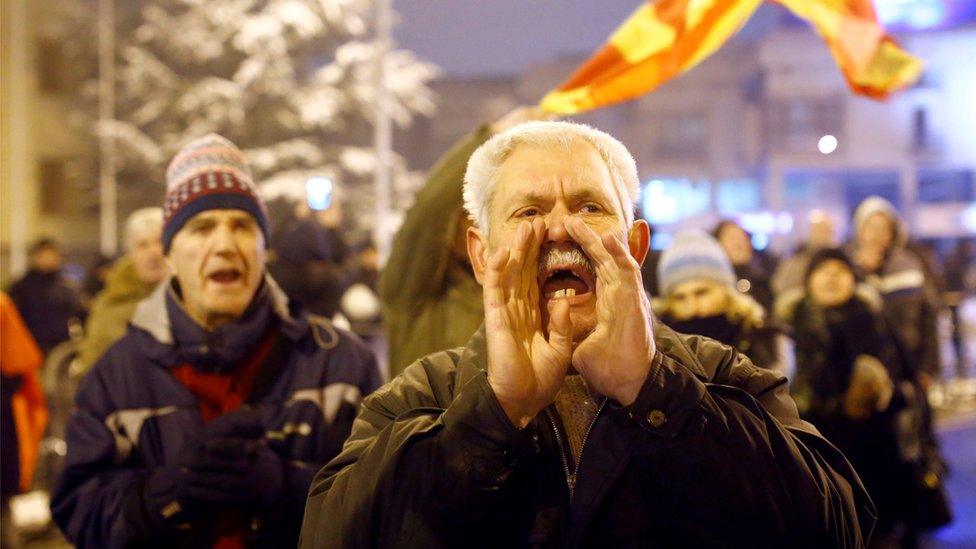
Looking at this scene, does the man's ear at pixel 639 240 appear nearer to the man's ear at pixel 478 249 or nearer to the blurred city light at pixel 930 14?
the man's ear at pixel 478 249

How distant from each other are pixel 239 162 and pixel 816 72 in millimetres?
20802

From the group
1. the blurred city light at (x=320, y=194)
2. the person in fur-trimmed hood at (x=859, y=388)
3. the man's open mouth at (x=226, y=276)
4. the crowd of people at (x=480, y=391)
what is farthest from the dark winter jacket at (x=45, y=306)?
the man's open mouth at (x=226, y=276)

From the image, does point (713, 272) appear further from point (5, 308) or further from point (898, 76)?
point (5, 308)

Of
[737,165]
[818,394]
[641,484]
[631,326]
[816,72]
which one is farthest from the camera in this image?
[737,165]

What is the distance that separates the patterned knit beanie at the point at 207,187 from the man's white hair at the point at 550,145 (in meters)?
1.30

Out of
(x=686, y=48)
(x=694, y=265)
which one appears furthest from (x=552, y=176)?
(x=694, y=265)

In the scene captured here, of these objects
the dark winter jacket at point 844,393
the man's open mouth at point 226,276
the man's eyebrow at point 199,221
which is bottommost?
the dark winter jacket at point 844,393

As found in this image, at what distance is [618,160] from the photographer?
2330 mm

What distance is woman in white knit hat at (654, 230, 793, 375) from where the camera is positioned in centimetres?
473

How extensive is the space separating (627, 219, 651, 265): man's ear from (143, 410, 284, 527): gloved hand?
1.27 meters

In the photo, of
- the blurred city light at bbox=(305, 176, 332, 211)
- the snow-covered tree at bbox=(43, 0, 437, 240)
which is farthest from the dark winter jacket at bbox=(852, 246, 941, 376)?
the snow-covered tree at bbox=(43, 0, 437, 240)

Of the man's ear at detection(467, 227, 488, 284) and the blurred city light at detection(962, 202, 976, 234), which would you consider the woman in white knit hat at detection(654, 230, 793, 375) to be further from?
the blurred city light at detection(962, 202, 976, 234)

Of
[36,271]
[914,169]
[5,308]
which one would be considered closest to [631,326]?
[5,308]

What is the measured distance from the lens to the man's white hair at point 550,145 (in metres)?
2.29
